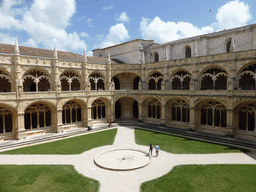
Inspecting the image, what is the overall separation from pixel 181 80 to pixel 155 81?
16.9 ft

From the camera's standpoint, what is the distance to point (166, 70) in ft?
98.0

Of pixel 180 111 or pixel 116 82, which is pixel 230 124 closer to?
pixel 180 111

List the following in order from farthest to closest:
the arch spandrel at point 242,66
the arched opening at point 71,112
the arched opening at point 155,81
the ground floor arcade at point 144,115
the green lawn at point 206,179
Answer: the arched opening at point 155,81 → the arched opening at point 71,112 → the ground floor arcade at point 144,115 → the arch spandrel at point 242,66 → the green lawn at point 206,179

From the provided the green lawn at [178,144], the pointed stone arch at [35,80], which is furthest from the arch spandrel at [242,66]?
the pointed stone arch at [35,80]

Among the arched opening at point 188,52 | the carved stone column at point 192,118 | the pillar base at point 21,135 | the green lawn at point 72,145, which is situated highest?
the arched opening at point 188,52

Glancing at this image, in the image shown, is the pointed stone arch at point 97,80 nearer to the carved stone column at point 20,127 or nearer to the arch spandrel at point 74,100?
the arch spandrel at point 74,100

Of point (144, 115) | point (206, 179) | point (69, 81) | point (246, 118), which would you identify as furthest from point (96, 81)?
point (246, 118)

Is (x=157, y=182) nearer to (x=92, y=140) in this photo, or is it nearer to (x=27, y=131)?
(x=92, y=140)

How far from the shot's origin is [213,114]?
84.8 feet

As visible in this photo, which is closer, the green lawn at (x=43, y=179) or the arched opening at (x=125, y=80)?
the green lawn at (x=43, y=179)

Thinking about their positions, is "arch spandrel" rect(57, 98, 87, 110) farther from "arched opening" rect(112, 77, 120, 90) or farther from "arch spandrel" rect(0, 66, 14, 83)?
"arched opening" rect(112, 77, 120, 90)

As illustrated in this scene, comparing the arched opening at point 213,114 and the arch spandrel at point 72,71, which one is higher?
the arch spandrel at point 72,71

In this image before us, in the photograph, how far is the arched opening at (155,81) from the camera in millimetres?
31875

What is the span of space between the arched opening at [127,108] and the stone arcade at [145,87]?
0.21 meters
